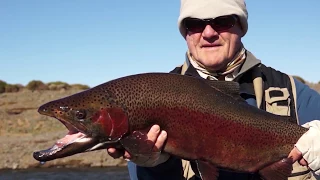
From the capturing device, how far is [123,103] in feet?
12.3

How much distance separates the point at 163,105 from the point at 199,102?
0.30m

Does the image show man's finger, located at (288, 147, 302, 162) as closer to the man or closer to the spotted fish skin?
the spotted fish skin

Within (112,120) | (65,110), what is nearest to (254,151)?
(112,120)

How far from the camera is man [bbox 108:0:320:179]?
15.0ft

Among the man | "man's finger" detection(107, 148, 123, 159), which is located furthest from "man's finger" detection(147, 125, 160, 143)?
the man

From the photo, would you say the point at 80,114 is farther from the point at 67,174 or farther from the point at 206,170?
the point at 67,174

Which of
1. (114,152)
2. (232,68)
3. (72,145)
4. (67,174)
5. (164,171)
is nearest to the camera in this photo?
(72,145)

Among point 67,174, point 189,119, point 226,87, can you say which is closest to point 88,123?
point 189,119

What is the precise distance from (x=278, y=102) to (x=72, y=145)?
1.90 metres

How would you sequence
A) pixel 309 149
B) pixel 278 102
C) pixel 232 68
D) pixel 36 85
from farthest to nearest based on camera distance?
pixel 36 85
pixel 232 68
pixel 278 102
pixel 309 149

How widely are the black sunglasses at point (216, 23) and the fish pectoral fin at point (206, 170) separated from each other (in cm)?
131

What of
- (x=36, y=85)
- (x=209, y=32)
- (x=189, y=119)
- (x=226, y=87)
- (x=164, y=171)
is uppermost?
(x=209, y=32)

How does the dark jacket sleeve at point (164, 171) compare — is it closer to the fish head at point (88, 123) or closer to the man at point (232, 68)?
the man at point (232, 68)

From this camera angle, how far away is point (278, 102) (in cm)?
455
